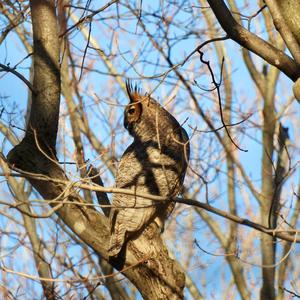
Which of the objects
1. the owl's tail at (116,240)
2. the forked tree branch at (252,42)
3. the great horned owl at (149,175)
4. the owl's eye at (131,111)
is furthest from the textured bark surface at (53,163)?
→ the owl's eye at (131,111)

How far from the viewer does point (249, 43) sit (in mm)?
3010

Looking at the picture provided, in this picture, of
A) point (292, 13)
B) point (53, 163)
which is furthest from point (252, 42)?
point (53, 163)

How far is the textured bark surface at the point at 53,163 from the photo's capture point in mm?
3566

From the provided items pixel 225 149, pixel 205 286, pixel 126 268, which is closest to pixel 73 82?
pixel 225 149

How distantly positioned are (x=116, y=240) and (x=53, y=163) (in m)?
0.76

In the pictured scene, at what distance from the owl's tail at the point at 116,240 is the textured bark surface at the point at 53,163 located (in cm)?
5

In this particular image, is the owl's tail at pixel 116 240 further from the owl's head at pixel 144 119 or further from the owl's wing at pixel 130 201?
the owl's head at pixel 144 119

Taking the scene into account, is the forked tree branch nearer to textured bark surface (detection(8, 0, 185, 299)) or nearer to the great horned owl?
textured bark surface (detection(8, 0, 185, 299))

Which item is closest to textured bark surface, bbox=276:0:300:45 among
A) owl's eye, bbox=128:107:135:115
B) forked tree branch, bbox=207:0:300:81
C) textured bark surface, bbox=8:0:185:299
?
forked tree branch, bbox=207:0:300:81

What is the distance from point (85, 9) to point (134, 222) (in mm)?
1574

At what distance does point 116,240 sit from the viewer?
13.1 feet

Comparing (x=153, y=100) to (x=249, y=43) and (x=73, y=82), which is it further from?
(x=73, y=82)

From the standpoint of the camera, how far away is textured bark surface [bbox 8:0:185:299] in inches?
140

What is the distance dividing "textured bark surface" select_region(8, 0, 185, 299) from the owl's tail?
50 millimetres
